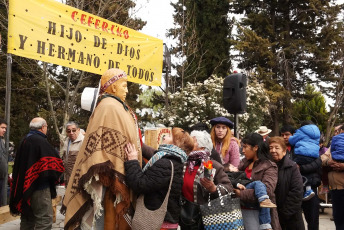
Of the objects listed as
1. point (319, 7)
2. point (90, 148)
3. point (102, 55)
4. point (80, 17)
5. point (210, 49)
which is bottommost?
point (90, 148)

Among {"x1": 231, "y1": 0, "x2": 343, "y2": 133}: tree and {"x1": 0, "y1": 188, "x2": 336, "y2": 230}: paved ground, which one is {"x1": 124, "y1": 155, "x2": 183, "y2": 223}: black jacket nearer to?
{"x1": 0, "y1": 188, "x2": 336, "y2": 230}: paved ground

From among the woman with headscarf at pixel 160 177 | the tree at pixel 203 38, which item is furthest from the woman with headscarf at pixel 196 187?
the tree at pixel 203 38

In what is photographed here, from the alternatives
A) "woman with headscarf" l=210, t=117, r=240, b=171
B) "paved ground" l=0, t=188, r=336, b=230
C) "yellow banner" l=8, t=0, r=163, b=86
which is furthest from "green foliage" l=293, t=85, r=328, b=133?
"woman with headscarf" l=210, t=117, r=240, b=171

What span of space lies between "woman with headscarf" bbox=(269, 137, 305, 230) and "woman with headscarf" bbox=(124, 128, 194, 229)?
1755mm

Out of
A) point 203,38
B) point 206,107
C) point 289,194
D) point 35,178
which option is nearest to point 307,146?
point 289,194

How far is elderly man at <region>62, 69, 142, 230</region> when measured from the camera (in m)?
3.20

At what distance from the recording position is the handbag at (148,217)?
3.21 meters

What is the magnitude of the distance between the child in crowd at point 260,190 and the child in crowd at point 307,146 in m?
1.83

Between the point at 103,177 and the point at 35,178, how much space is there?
254 cm

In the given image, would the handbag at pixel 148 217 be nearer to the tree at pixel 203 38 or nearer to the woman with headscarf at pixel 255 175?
the woman with headscarf at pixel 255 175

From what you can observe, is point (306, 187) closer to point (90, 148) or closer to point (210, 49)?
point (90, 148)

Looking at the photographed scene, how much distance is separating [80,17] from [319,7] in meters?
20.6

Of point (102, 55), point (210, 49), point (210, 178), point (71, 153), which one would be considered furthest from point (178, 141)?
point (210, 49)

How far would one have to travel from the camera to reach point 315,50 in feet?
81.5
